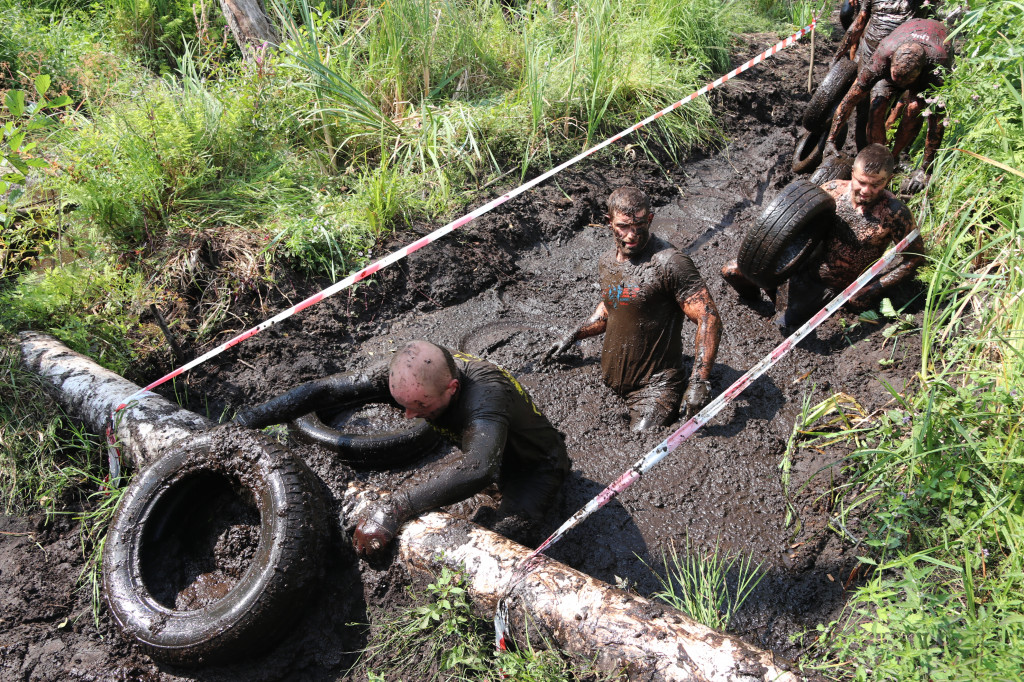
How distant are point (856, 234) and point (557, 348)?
7.09 ft

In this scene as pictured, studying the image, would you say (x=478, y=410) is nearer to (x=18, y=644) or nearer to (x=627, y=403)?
(x=627, y=403)

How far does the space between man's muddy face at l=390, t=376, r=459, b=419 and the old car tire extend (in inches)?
30.4

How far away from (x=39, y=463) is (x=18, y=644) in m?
0.99

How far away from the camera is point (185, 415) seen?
12.0ft

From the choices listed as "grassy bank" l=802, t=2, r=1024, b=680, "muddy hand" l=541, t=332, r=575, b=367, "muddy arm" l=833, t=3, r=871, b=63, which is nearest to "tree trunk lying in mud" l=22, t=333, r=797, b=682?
"grassy bank" l=802, t=2, r=1024, b=680

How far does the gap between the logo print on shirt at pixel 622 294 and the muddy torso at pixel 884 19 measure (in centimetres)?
371

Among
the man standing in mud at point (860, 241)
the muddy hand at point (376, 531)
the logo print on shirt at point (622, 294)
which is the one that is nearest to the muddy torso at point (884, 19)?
the man standing in mud at point (860, 241)

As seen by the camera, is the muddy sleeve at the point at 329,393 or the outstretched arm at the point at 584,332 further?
the outstretched arm at the point at 584,332

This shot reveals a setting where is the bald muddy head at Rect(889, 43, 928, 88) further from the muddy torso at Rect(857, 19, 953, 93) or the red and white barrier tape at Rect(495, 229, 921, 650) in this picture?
the red and white barrier tape at Rect(495, 229, 921, 650)

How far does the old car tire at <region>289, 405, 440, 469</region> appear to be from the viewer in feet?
12.4

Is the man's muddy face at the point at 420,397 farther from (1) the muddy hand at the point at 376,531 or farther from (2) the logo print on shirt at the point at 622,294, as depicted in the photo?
(2) the logo print on shirt at the point at 622,294

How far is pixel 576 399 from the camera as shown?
457cm

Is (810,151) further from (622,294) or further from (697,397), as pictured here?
(697,397)

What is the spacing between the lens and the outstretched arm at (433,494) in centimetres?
297
